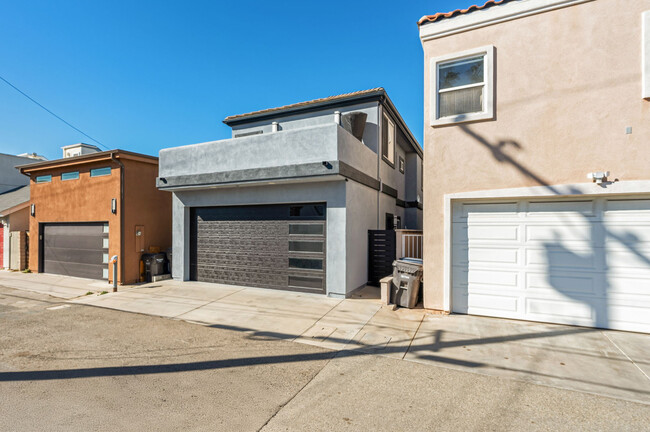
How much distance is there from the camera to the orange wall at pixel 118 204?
10586mm

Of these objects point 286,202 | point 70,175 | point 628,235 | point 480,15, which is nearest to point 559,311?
point 628,235

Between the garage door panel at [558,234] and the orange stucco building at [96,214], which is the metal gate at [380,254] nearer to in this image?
the garage door panel at [558,234]

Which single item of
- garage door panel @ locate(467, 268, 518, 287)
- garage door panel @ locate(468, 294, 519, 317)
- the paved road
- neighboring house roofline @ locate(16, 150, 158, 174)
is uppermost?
neighboring house roofline @ locate(16, 150, 158, 174)

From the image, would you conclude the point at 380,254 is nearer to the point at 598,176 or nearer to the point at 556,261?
the point at 556,261

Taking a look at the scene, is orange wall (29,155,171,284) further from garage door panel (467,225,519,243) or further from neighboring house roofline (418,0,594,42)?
garage door panel (467,225,519,243)

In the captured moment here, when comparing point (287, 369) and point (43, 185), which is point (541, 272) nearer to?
point (287, 369)

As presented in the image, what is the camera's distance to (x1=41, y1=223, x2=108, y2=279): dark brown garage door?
11305 mm

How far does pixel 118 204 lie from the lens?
10500 mm

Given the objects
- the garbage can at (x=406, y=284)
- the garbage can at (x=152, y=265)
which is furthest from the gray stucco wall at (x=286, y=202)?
the garbage can at (x=406, y=284)

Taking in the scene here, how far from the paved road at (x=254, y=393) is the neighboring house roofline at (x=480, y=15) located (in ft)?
22.6

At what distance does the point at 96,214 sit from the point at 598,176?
47.9ft

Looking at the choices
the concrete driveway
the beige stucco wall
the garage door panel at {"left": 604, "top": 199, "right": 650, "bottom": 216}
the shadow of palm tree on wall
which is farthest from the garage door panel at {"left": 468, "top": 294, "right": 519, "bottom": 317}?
the garage door panel at {"left": 604, "top": 199, "right": 650, "bottom": 216}

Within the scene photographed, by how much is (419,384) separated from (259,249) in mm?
6501

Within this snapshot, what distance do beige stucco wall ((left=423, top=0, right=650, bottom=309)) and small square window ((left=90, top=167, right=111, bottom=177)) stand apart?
10893mm
